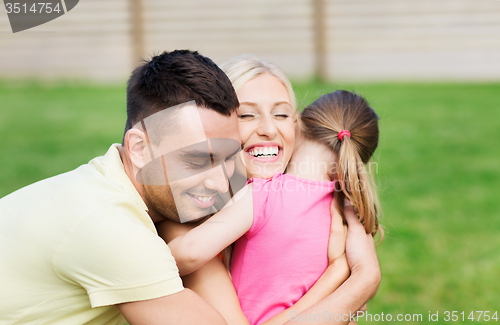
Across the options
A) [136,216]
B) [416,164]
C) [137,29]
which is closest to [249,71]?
[136,216]

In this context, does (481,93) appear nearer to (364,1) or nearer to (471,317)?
(364,1)

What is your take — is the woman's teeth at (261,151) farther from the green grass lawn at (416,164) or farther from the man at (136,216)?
the green grass lawn at (416,164)

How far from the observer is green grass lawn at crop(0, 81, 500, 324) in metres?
3.95

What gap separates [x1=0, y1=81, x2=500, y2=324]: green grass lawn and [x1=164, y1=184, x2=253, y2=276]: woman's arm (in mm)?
1015

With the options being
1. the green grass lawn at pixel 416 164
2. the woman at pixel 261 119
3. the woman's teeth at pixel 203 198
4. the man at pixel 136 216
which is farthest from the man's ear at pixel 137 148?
the green grass lawn at pixel 416 164

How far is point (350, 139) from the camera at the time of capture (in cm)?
244

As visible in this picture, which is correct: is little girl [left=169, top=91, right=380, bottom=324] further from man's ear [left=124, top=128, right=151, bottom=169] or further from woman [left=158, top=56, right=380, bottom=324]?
man's ear [left=124, top=128, right=151, bottom=169]

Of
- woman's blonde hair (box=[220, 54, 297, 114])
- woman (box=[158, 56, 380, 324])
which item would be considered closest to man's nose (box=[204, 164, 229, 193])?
woman (box=[158, 56, 380, 324])

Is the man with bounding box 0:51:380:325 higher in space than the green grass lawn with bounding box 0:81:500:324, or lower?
higher

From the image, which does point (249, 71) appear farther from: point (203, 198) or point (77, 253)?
point (77, 253)

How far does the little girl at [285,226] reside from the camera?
6.51 ft

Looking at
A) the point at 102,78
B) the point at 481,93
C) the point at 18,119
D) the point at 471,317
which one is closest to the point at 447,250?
the point at 471,317

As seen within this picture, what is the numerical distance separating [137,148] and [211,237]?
1.46 ft

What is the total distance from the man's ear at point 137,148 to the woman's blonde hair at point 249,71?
605mm
